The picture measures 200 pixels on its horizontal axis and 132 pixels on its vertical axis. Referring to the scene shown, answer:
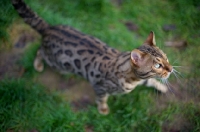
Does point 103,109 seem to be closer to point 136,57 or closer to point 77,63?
point 77,63

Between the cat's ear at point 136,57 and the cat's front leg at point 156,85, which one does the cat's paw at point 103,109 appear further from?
the cat's ear at point 136,57

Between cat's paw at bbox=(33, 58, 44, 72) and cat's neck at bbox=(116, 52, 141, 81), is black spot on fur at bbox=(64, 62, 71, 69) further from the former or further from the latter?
cat's neck at bbox=(116, 52, 141, 81)

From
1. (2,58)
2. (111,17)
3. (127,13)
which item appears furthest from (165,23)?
(2,58)

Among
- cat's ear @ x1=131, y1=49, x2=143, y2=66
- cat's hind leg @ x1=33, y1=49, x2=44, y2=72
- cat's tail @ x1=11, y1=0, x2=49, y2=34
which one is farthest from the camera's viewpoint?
cat's hind leg @ x1=33, y1=49, x2=44, y2=72

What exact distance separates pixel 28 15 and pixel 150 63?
5.81 ft

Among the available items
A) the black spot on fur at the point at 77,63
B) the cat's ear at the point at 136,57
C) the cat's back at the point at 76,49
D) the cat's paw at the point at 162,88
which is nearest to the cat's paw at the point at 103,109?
the cat's back at the point at 76,49

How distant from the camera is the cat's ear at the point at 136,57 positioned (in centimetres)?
252

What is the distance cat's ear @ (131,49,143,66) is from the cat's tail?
1490 mm

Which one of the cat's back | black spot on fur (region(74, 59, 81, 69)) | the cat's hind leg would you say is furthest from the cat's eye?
the cat's hind leg

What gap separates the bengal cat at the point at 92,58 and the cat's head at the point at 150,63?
0.7 inches

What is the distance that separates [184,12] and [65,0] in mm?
2273

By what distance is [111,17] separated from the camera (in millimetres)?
4438

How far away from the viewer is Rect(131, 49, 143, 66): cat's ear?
252 centimetres

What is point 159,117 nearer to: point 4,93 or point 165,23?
point 165,23
